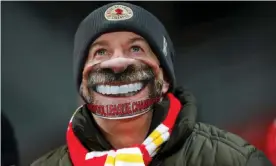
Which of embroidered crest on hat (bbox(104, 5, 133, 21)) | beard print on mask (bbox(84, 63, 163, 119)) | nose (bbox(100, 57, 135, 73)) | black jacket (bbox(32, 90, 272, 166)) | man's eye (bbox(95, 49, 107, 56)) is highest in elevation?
embroidered crest on hat (bbox(104, 5, 133, 21))

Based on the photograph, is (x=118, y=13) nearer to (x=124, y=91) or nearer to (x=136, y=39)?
(x=136, y=39)

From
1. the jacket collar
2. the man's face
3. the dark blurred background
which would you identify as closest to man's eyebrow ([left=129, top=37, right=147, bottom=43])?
the man's face

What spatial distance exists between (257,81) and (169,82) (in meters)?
0.35

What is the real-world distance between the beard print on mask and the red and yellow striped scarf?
56 mm

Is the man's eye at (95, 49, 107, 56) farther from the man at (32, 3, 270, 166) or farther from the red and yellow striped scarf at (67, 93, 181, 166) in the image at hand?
the red and yellow striped scarf at (67, 93, 181, 166)

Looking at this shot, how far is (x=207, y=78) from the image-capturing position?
4.33 feet

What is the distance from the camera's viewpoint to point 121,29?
984 mm

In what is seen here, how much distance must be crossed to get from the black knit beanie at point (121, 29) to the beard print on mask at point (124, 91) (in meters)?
0.05

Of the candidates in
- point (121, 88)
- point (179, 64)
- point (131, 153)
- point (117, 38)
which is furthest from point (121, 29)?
point (179, 64)

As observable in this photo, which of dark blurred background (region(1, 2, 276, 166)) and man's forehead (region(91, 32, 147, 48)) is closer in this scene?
man's forehead (region(91, 32, 147, 48))

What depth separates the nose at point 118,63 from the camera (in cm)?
96

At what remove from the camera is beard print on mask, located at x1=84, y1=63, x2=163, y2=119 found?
3.18 feet

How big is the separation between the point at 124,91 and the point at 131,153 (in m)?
0.13

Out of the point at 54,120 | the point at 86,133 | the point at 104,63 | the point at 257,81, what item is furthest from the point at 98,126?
the point at 257,81
